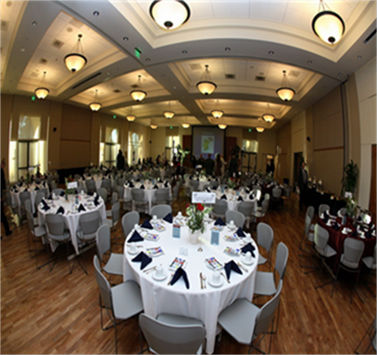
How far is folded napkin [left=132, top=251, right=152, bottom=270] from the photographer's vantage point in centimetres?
248

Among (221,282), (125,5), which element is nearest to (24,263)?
(221,282)

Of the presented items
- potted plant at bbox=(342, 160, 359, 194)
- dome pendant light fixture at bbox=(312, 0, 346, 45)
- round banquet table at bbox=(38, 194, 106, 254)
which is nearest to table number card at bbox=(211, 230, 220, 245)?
round banquet table at bbox=(38, 194, 106, 254)

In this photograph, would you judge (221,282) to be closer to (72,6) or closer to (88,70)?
(72,6)

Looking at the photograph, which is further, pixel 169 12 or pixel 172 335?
pixel 169 12

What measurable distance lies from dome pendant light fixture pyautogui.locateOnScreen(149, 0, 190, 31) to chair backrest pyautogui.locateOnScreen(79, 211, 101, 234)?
3782mm

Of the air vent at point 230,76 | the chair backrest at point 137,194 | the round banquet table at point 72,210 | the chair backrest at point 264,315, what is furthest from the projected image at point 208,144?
the chair backrest at point 264,315

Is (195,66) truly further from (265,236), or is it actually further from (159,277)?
(159,277)

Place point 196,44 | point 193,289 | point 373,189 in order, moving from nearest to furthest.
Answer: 1. point 193,289
2. point 196,44
3. point 373,189

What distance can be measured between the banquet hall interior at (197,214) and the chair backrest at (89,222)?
2 cm

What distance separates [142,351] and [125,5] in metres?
6.15

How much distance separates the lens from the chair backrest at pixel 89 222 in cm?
403

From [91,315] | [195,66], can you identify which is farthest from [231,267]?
[195,66]

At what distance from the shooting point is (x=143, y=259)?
255 cm

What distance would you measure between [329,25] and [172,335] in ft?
17.2
